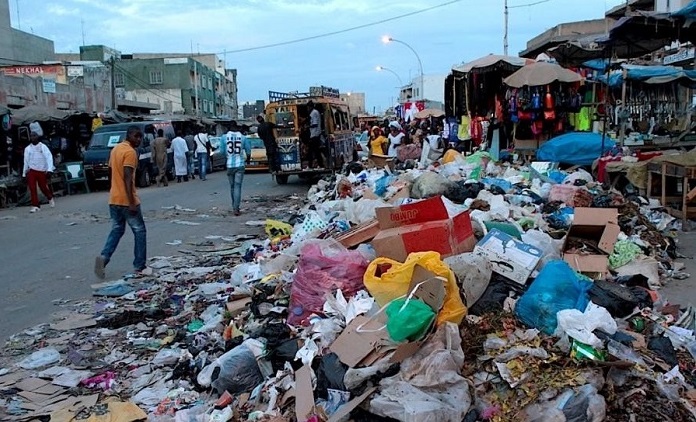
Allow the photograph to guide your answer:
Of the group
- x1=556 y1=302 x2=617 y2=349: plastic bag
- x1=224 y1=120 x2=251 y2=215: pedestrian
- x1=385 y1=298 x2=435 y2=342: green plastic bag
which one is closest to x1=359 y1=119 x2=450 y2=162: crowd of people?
x1=224 y1=120 x2=251 y2=215: pedestrian

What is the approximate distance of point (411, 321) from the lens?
150 inches

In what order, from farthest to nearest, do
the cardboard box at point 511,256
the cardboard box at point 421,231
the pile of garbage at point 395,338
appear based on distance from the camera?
the cardboard box at point 421,231 → the cardboard box at point 511,256 → the pile of garbage at point 395,338

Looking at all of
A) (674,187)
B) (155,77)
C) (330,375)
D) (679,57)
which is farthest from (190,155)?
(155,77)

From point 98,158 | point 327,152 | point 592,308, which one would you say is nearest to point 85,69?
point 98,158

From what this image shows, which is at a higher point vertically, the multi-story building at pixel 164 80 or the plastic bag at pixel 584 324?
the multi-story building at pixel 164 80

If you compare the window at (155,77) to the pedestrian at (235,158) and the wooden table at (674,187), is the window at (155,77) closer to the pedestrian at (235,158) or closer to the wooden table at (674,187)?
the pedestrian at (235,158)

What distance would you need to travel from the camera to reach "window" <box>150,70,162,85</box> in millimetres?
60562

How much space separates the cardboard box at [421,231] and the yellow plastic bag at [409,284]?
0.76 m

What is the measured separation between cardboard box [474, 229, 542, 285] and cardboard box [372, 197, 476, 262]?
28 centimetres

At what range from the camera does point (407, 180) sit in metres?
10.5

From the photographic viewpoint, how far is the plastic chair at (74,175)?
60.1 ft

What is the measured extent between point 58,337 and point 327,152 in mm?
12796

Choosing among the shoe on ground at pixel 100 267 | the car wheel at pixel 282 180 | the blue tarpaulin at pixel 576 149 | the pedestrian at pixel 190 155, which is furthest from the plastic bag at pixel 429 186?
the pedestrian at pixel 190 155

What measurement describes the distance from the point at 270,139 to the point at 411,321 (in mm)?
13812
